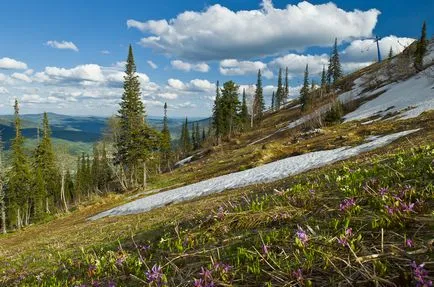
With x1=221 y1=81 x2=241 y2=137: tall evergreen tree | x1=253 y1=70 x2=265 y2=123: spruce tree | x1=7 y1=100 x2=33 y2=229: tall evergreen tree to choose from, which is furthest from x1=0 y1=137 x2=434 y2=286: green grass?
x1=253 y1=70 x2=265 y2=123: spruce tree

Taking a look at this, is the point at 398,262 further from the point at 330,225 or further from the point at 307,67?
the point at 307,67

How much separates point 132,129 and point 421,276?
63978 millimetres

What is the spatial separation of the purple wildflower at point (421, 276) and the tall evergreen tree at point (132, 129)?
193 feet

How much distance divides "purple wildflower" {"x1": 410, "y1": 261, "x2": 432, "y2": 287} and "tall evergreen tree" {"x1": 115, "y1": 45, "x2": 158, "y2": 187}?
5893 centimetres

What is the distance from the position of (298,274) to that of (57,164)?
86252mm

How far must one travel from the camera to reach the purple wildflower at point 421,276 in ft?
6.74

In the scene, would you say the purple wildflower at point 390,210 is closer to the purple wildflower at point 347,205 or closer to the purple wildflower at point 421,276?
the purple wildflower at point 347,205

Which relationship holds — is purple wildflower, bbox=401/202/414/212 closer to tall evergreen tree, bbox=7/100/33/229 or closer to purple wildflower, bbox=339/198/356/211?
purple wildflower, bbox=339/198/356/211

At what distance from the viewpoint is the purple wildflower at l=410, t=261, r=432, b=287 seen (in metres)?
2.05

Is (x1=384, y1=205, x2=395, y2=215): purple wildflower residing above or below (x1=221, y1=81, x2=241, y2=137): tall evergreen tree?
below

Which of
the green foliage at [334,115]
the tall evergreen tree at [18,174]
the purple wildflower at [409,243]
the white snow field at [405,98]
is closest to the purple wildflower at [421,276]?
the purple wildflower at [409,243]

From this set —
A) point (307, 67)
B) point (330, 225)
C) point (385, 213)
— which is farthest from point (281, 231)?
point (307, 67)

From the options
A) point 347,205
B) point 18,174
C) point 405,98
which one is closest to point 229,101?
point 405,98

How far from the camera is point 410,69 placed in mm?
75312
